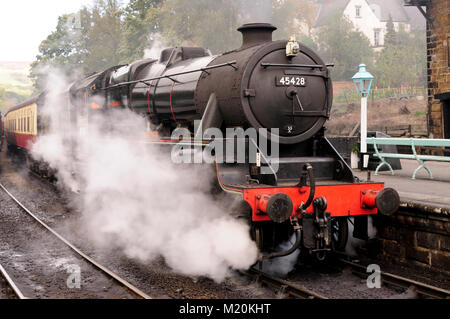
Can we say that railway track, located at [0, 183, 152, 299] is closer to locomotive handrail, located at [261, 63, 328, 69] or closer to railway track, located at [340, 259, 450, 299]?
railway track, located at [340, 259, 450, 299]

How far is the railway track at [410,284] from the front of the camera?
4537 millimetres

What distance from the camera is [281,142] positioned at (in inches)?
214

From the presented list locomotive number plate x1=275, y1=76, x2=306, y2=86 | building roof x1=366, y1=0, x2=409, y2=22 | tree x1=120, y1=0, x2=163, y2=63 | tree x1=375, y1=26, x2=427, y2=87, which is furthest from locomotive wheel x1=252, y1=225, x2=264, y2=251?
building roof x1=366, y1=0, x2=409, y2=22

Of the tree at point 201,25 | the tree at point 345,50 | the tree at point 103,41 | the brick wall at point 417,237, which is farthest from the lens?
the tree at point 345,50

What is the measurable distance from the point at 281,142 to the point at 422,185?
140 inches

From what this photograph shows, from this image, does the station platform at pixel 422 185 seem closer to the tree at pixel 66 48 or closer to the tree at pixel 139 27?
the tree at pixel 139 27

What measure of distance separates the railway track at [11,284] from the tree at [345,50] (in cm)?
3551

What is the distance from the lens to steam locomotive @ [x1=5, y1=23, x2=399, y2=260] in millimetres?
4930

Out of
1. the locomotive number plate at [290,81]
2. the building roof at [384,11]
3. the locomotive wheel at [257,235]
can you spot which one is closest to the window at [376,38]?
the building roof at [384,11]

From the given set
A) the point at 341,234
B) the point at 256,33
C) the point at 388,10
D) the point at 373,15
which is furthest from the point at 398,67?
the point at 341,234

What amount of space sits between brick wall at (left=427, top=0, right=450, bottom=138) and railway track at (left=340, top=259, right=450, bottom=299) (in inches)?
410
